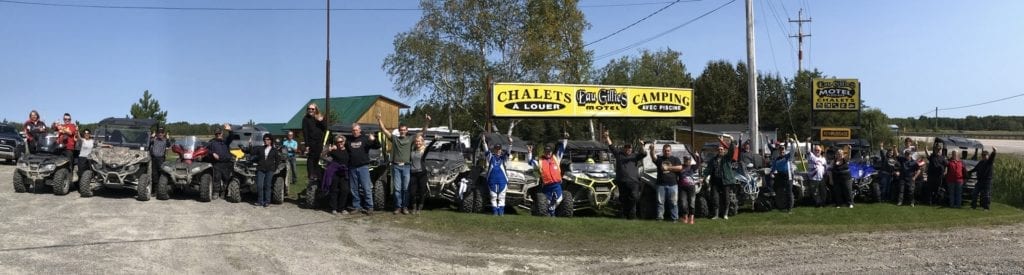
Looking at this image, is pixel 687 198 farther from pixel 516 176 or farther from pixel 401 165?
pixel 401 165

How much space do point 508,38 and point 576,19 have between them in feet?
12.5

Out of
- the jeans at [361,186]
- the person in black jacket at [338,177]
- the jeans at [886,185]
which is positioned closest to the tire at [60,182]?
the person in black jacket at [338,177]

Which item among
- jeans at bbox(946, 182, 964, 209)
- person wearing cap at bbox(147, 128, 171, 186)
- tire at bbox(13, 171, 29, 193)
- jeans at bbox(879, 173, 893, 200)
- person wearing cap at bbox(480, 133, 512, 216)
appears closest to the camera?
person wearing cap at bbox(480, 133, 512, 216)

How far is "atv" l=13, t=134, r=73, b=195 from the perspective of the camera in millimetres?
13695

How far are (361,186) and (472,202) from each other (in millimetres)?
2035

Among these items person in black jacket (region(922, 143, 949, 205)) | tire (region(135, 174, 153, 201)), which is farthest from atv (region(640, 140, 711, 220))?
tire (region(135, 174, 153, 201))

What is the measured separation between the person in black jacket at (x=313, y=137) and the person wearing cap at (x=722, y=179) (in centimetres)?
745

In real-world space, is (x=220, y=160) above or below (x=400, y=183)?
above

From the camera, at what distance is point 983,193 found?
1599cm

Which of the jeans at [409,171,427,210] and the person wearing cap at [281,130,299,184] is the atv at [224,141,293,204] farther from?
the person wearing cap at [281,130,299,184]

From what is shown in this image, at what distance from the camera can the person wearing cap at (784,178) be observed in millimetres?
14945

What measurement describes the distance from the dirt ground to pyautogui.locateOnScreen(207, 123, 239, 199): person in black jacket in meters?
1.56

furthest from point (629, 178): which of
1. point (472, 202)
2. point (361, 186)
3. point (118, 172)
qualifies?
point (118, 172)

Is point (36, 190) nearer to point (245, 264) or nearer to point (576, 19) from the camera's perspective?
point (245, 264)
